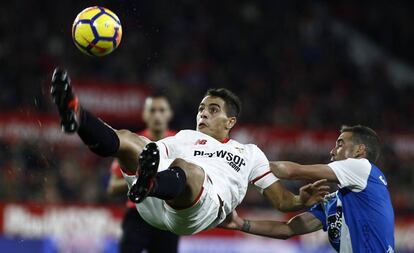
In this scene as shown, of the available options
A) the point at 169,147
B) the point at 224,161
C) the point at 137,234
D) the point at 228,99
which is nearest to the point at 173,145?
the point at 169,147

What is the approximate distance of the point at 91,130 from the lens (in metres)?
5.29

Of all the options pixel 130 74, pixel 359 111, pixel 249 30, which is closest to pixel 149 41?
pixel 130 74

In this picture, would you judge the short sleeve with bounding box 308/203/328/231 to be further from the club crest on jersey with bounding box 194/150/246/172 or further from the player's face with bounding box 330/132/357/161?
the club crest on jersey with bounding box 194/150/246/172

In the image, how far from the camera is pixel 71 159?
13922mm

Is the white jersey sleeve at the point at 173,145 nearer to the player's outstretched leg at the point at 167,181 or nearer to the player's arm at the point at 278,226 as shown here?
the player's outstretched leg at the point at 167,181

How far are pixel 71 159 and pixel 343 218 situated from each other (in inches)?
337

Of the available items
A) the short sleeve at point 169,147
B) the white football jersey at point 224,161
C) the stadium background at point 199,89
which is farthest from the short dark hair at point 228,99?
the stadium background at point 199,89

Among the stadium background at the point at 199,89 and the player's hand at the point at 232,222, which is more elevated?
the stadium background at the point at 199,89

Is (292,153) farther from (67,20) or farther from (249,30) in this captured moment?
(67,20)

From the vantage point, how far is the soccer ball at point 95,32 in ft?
20.4

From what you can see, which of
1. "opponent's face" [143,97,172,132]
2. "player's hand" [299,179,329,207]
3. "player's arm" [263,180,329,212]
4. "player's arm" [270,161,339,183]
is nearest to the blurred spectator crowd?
"opponent's face" [143,97,172,132]

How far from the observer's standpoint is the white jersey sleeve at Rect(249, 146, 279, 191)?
6504 mm

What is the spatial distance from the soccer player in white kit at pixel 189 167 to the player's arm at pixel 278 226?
25 cm

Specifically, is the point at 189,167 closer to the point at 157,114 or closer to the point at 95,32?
the point at 95,32
